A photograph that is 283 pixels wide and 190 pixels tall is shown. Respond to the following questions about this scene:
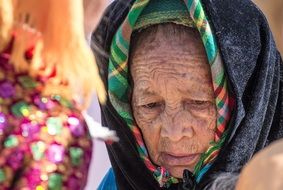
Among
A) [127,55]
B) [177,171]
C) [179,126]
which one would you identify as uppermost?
[127,55]

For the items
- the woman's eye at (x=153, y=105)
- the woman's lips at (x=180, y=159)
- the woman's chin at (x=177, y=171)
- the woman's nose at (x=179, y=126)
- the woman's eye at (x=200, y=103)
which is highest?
the woman's eye at (x=200, y=103)

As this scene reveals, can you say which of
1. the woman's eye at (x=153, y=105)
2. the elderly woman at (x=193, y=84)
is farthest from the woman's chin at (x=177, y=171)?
the woman's eye at (x=153, y=105)

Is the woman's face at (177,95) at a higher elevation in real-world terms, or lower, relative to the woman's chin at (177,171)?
higher

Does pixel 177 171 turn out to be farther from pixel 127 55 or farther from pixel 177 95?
pixel 127 55

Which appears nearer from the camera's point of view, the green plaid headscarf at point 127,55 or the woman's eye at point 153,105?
the green plaid headscarf at point 127,55

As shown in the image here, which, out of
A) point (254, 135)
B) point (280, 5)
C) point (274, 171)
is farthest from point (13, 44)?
point (280, 5)

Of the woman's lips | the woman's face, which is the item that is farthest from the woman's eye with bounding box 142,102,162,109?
the woman's lips

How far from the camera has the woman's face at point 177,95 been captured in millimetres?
1623

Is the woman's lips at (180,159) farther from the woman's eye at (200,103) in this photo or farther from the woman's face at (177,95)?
the woman's eye at (200,103)

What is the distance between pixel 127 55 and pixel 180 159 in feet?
0.97

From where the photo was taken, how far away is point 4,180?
0.90 meters

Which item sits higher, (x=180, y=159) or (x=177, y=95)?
(x=177, y=95)

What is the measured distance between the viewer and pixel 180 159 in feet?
5.48

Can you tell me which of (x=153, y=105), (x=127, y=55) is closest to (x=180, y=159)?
(x=153, y=105)
